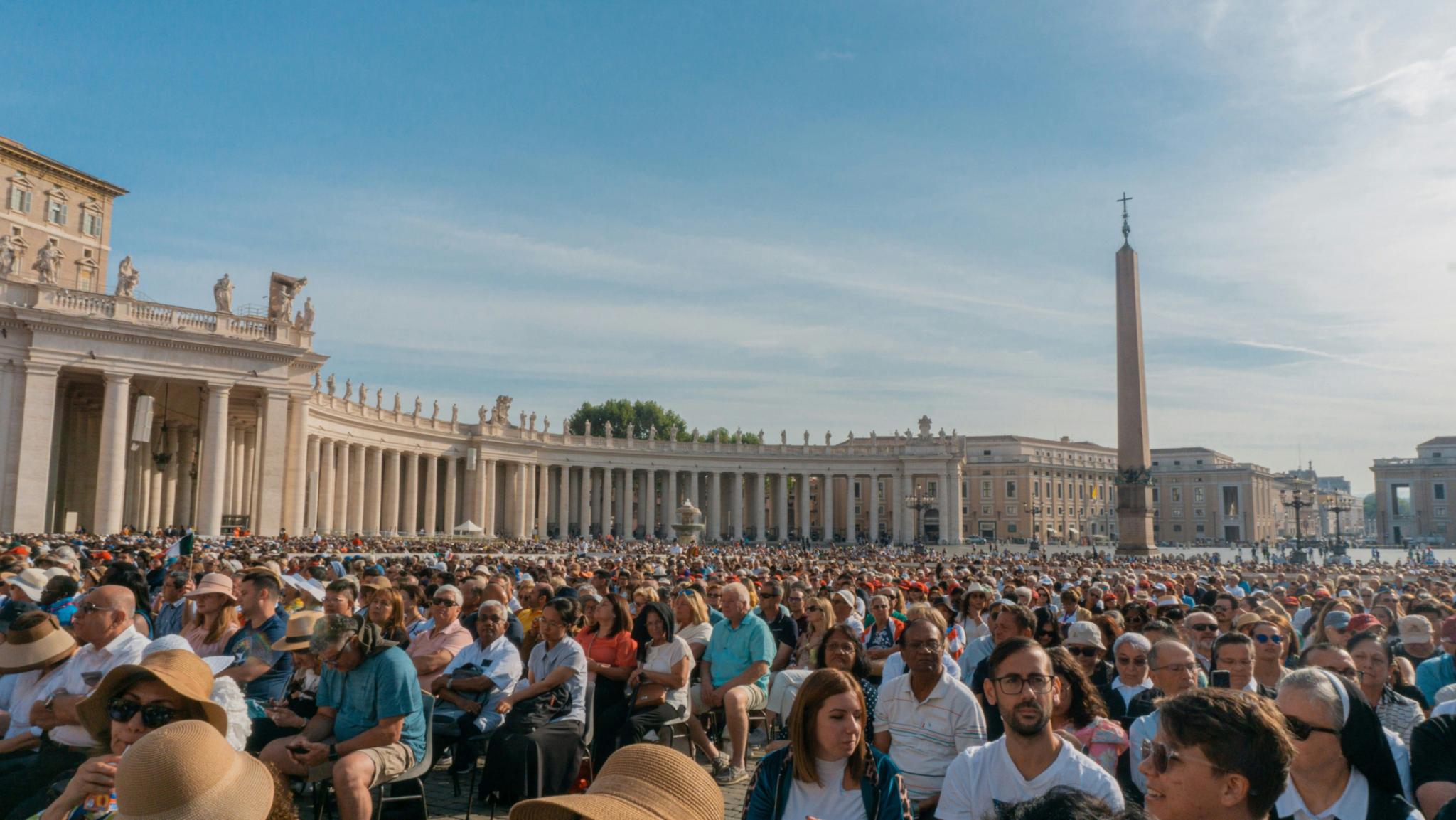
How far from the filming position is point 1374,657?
5.93m

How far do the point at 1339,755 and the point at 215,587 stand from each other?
26.4 feet

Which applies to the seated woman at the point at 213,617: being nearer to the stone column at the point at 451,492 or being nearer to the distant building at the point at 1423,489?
the stone column at the point at 451,492

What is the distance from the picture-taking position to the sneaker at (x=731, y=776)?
867cm

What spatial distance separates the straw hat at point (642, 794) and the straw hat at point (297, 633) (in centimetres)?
549

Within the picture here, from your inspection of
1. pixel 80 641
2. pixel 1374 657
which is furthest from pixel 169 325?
pixel 1374 657

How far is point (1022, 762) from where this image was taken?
13.6 ft

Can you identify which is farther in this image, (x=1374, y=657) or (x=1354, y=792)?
(x=1374, y=657)

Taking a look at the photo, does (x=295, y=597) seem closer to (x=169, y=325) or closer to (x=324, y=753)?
(x=324, y=753)

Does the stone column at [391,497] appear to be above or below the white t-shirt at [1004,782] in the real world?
above

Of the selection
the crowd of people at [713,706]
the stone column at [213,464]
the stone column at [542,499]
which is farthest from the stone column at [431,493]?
the crowd of people at [713,706]

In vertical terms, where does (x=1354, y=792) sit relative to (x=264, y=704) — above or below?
above

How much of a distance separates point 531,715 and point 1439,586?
1997 centimetres

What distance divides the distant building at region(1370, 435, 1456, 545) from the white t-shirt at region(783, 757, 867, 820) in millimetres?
122862

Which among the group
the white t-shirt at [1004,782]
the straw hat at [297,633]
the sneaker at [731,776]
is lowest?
the sneaker at [731,776]
